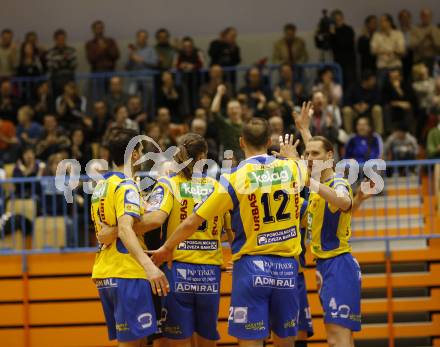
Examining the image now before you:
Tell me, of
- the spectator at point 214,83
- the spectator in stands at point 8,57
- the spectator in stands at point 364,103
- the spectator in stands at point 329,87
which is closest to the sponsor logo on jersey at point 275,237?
the spectator in stands at point 329,87

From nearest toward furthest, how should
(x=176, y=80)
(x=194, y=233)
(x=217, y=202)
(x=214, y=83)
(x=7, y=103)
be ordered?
(x=217, y=202), (x=194, y=233), (x=214, y=83), (x=7, y=103), (x=176, y=80)

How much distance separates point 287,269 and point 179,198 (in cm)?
123

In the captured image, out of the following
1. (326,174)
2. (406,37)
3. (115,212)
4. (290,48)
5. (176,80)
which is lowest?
(115,212)

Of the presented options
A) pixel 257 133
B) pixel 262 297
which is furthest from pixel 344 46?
pixel 262 297

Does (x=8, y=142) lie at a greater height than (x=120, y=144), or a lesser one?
lesser

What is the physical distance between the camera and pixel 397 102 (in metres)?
16.1

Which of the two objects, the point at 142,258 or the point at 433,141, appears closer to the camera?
the point at 142,258

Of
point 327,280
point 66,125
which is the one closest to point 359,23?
point 66,125

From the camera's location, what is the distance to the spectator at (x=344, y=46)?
56.9ft

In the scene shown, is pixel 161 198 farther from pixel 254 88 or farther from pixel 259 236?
pixel 254 88

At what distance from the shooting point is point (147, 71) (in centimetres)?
1708

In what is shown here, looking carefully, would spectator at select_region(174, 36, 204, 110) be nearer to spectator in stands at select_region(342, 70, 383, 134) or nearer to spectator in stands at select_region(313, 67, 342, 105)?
spectator in stands at select_region(313, 67, 342, 105)

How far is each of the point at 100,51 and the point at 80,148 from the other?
3636 millimetres

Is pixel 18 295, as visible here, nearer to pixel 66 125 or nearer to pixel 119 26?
pixel 66 125
